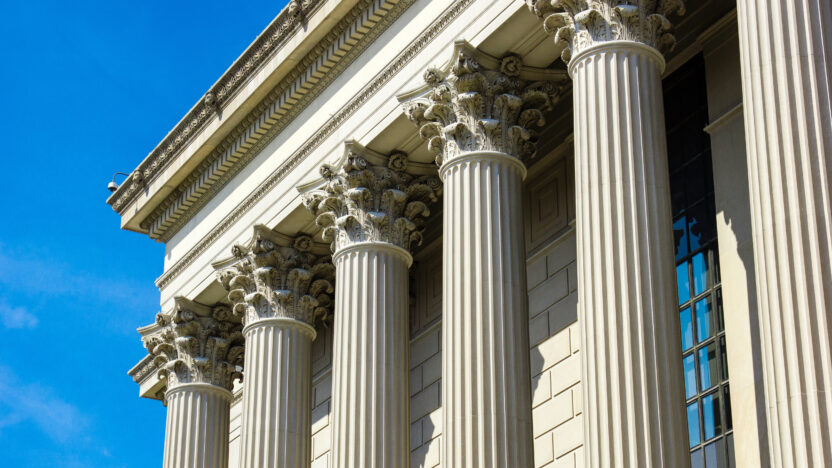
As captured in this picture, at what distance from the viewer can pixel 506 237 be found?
2786 centimetres

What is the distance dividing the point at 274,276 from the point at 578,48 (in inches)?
486

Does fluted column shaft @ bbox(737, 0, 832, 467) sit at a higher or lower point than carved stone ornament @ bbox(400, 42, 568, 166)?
lower

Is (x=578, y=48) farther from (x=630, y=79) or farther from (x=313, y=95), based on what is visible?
(x=313, y=95)

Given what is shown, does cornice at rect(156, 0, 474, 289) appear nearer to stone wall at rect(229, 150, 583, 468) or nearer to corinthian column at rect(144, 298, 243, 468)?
corinthian column at rect(144, 298, 243, 468)

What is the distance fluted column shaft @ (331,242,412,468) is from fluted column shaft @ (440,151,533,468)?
348 centimetres

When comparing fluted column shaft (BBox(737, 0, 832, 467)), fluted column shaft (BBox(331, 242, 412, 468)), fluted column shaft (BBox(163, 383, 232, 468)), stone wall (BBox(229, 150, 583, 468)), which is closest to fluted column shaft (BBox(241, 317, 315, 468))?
stone wall (BBox(229, 150, 583, 468))

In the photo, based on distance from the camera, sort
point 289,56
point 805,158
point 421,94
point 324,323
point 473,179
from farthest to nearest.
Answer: point 324,323 → point 289,56 → point 421,94 → point 473,179 → point 805,158

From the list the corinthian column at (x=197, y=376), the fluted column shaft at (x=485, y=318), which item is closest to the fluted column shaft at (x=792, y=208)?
the fluted column shaft at (x=485, y=318)

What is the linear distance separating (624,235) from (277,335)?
1380cm

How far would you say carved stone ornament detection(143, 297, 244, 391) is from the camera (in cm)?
3894

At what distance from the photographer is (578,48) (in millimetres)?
26031

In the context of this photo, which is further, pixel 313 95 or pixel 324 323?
pixel 324 323

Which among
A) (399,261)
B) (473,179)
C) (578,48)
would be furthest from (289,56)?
(578,48)

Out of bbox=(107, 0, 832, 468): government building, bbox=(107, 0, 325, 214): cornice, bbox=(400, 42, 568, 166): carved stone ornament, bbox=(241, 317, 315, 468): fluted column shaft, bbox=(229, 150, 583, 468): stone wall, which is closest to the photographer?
bbox=(107, 0, 832, 468): government building
